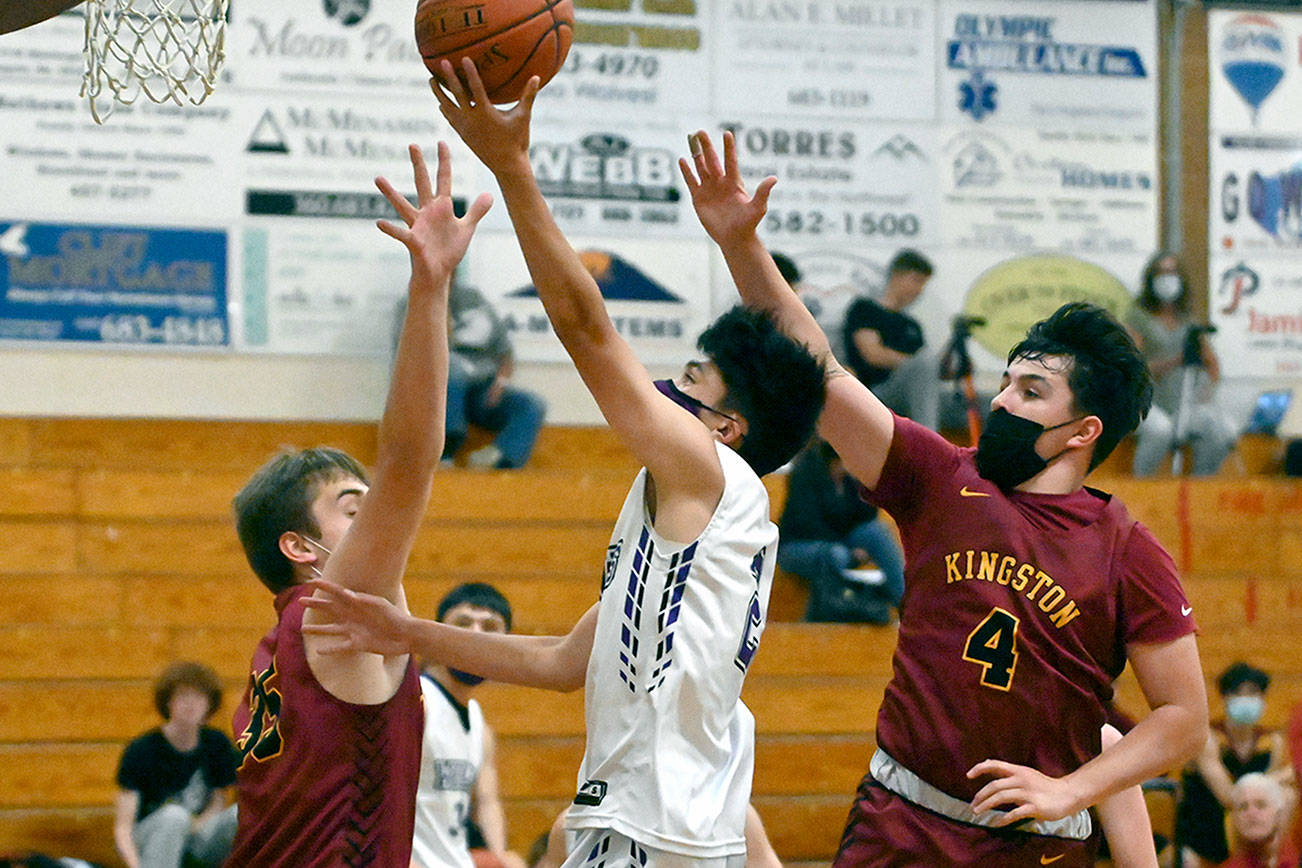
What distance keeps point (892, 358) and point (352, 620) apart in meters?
6.77

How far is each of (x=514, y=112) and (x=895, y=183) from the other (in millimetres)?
7891

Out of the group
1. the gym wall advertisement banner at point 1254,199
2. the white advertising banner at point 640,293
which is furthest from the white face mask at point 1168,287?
the white advertising banner at point 640,293

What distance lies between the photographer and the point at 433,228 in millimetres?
2543

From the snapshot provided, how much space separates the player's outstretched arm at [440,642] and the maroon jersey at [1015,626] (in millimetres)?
752

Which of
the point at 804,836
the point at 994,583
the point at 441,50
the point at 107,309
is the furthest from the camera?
the point at 107,309

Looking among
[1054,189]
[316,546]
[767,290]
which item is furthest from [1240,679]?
[316,546]

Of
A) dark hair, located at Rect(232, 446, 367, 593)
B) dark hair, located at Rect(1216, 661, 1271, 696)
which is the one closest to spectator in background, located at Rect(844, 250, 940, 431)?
dark hair, located at Rect(1216, 661, 1271, 696)

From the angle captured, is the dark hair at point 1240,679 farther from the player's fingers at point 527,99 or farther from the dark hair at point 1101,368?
the player's fingers at point 527,99

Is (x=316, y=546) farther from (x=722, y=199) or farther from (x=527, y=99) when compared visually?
(x=722, y=199)

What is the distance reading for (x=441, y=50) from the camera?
2.91 metres

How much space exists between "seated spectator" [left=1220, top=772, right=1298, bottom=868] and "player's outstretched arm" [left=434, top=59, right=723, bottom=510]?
5.09m

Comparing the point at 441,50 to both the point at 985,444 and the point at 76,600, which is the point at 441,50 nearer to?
the point at 985,444

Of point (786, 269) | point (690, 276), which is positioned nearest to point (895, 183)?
point (690, 276)

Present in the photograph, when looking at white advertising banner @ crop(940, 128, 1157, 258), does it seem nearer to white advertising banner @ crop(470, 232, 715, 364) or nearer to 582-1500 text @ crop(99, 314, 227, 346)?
white advertising banner @ crop(470, 232, 715, 364)
